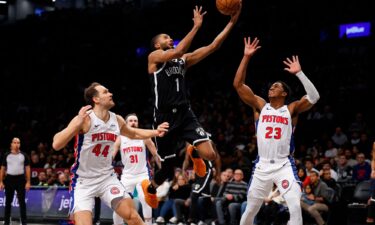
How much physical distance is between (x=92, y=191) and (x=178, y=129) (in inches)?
58.5

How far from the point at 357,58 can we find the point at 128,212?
13.8 m

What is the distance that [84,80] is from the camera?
26969mm

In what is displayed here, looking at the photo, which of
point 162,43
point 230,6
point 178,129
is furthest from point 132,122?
point 230,6

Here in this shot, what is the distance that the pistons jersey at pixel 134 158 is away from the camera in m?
11.4

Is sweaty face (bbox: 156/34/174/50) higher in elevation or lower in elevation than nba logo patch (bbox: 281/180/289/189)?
higher

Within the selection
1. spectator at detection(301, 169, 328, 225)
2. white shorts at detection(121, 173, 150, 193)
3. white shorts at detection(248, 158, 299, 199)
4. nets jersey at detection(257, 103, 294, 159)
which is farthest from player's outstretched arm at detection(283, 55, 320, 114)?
spectator at detection(301, 169, 328, 225)

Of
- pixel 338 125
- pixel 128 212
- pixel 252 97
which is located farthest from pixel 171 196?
pixel 128 212

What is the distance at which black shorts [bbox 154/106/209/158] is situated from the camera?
8430mm

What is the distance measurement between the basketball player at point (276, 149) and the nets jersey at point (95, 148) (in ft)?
5.99

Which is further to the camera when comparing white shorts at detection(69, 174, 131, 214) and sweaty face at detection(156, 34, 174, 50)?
sweaty face at detection(156, 34, 174, 50)

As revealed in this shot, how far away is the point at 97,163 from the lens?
298 inches

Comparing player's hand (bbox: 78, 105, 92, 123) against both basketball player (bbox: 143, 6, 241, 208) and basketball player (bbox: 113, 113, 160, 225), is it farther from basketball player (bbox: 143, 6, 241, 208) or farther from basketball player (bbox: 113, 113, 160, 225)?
basketball player (bbox: 113, 113, 160, 225)

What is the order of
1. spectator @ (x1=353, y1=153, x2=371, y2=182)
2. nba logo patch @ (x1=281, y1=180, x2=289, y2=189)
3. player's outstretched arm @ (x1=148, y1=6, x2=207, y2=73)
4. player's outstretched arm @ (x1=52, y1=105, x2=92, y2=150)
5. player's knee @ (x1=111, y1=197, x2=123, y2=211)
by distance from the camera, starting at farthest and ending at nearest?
spectator @ (x1=353, y1=153, x2=371, y2=182) → nba logo patch @ (x1=281, y1=180, x2=289, y2=189) → player's outstretched arm @ (x1=148, y1=6, x2=207, y2=73) → player's knee @ (x1=111, y1=197, x2=123, y2=211) → player's outstretched arm @ (x1=52, y1=105, x2=92, y2=150)

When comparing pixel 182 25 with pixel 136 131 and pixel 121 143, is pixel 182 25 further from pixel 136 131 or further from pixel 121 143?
pixel 136 131
